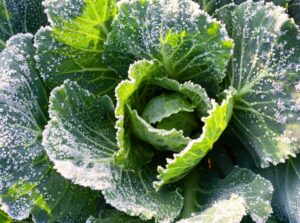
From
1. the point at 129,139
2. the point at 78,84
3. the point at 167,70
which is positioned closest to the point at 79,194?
the point at 129,139

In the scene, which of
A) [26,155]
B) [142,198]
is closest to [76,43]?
[26,155]

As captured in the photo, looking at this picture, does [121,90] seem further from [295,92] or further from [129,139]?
[295,92]

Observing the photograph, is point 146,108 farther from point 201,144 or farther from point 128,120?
point 201,144

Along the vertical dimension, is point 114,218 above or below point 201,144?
below

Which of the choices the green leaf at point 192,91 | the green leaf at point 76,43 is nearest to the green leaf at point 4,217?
the green leaf at point 76,43

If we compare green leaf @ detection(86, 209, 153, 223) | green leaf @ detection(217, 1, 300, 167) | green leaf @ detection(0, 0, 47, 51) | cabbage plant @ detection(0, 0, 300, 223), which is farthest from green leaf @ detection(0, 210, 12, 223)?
green leaf @ detection(217, 1, 300, 167)

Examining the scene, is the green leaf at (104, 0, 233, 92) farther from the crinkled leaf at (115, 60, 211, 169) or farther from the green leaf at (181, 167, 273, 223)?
the green leaf at (181, 167, 273, 223)
